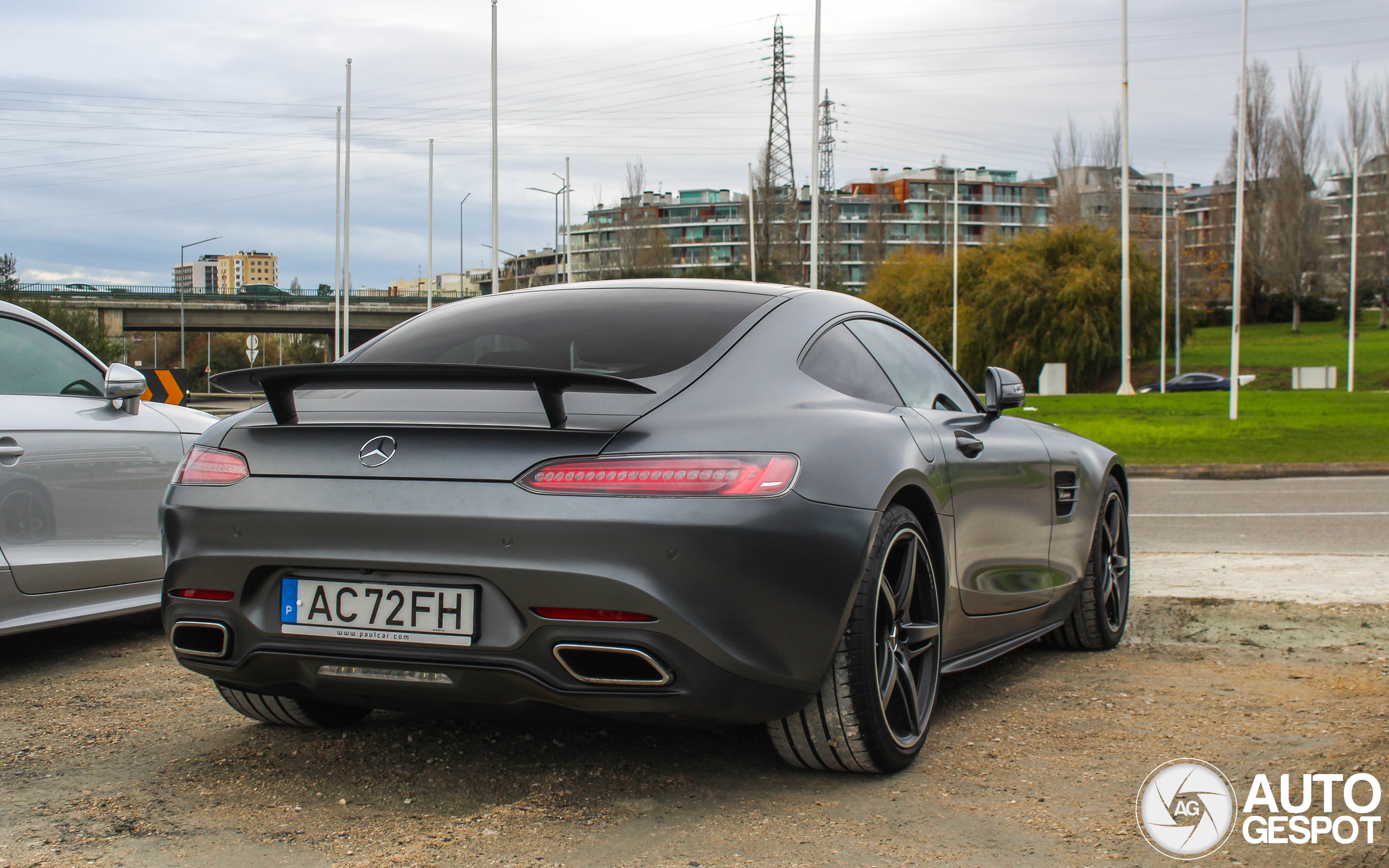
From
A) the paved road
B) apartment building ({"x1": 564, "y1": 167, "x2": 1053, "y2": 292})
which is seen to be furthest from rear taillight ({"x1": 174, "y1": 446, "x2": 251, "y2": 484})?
apartment building ({"x1": 564, "y1": 167, "x2": 1053, "y2": 292})

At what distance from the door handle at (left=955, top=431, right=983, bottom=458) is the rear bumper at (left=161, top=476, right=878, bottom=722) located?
34.4 inches

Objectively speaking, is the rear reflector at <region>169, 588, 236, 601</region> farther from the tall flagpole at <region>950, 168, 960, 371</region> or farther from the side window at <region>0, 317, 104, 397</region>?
the tall flagpole at <region>950, 168, 960, 371</region>

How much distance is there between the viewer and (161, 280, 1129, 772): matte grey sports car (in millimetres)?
2695

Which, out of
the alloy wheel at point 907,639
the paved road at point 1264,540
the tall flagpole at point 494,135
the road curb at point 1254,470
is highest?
the tall flagpole at point 494,135

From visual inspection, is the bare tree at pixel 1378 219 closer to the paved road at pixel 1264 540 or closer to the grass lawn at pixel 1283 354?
the grass lawn at pixel 1283 354

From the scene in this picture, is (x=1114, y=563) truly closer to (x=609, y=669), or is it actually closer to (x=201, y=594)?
(x=609, y=669)

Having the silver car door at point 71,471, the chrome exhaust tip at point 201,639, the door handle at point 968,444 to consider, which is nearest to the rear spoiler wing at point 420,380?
the chrome exhaust tip at point 201,639

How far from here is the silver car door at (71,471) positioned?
4.58 metres

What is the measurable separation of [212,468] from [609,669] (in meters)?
1.18

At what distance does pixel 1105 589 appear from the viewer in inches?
196

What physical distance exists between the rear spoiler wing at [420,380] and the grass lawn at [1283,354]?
54592 mm

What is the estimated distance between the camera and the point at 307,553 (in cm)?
288

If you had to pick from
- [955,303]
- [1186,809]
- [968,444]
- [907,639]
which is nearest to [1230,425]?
[968,444]

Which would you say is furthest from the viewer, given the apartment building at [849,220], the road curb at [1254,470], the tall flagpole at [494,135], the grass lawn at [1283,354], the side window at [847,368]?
the apartment building at [849,220]
